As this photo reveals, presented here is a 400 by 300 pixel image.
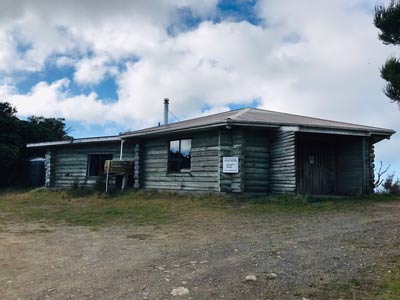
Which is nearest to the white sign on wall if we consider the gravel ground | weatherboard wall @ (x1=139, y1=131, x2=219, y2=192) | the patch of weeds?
weatherboard wall @ (x1=139, y1=131, x2=219, y2=192)

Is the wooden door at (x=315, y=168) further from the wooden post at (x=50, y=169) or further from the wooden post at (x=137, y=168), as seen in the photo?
the wooden post at (x=50, y=169)

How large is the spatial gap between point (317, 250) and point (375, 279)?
1.55 m

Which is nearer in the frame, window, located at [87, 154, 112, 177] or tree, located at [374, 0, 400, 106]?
tree, located at [374, 0, 400, 106]

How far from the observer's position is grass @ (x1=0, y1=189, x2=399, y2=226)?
10.6 m

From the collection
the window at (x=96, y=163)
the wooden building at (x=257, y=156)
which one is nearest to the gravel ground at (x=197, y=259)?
the wooden building at (x=257, y=156)

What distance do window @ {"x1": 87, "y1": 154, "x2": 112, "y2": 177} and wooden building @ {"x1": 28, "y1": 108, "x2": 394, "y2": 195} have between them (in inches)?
88.7

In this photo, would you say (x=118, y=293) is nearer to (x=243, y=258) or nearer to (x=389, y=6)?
(x=243, y=258)

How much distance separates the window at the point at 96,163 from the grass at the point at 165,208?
13.7ft

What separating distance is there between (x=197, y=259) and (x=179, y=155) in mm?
10011

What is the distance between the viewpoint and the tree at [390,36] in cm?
836

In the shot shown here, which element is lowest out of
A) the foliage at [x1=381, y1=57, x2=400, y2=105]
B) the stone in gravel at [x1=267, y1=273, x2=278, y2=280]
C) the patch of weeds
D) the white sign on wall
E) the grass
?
the stone in gravel at [x1=267, y1=273, x2=278, y2=280]

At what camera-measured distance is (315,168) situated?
1534 centimetres

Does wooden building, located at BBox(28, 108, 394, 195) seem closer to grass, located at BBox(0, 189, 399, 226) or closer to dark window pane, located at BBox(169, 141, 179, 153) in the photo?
dark window pane, located at BBox(169, 141, 179, 153)

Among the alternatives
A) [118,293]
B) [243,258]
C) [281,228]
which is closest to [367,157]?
[281,228]
